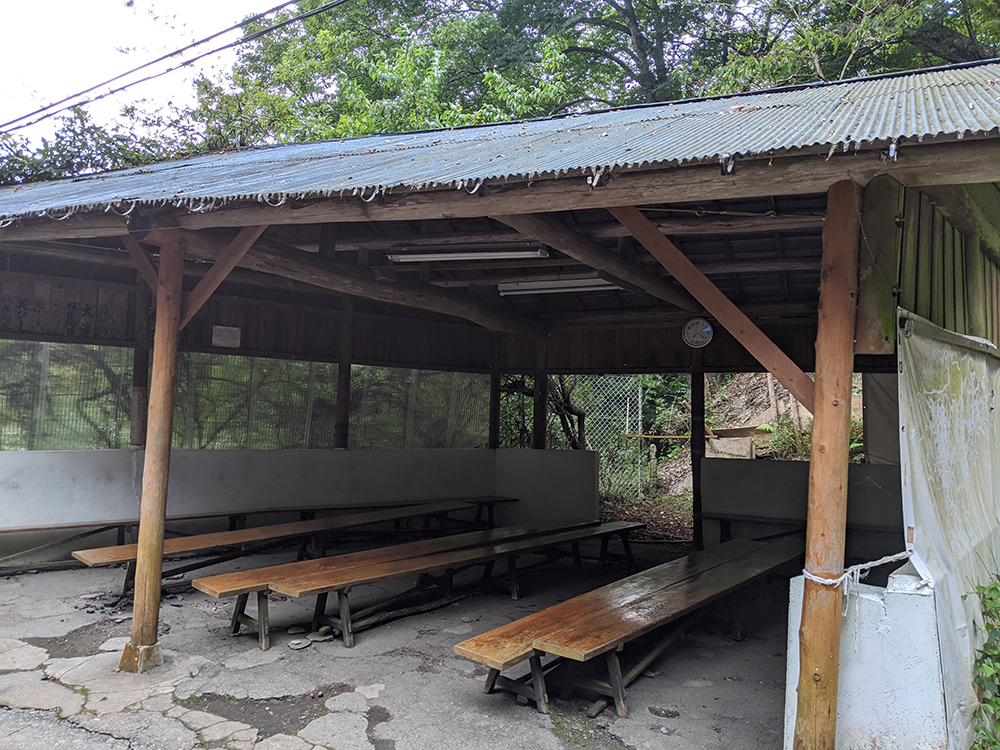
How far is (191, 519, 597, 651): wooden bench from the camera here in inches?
148

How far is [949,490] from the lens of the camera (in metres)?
3.05

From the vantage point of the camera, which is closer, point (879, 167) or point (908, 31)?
point (879, 167)

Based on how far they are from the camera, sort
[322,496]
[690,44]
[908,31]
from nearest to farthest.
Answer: [322,496]
[908,31]
[690,44]

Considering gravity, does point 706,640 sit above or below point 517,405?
below

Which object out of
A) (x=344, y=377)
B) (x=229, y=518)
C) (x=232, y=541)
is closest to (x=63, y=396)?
(x=229, y=518)

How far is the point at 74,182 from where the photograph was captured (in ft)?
18.7

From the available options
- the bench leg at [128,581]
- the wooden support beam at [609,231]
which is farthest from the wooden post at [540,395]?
the bench leg at [128,581]

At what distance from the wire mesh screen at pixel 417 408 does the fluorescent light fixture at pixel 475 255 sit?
2401 mm

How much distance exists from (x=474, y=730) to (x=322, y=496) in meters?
4.27

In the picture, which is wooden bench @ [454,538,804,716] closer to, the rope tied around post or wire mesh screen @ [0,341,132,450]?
the rope tied around post

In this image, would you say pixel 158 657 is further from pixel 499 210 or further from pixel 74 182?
pixel 74 182

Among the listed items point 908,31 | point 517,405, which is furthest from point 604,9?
point 517,405

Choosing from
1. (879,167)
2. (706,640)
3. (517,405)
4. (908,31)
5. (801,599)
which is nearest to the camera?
(879,167)

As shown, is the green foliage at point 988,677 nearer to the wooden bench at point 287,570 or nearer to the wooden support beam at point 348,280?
the wooden bench at point 287,570
